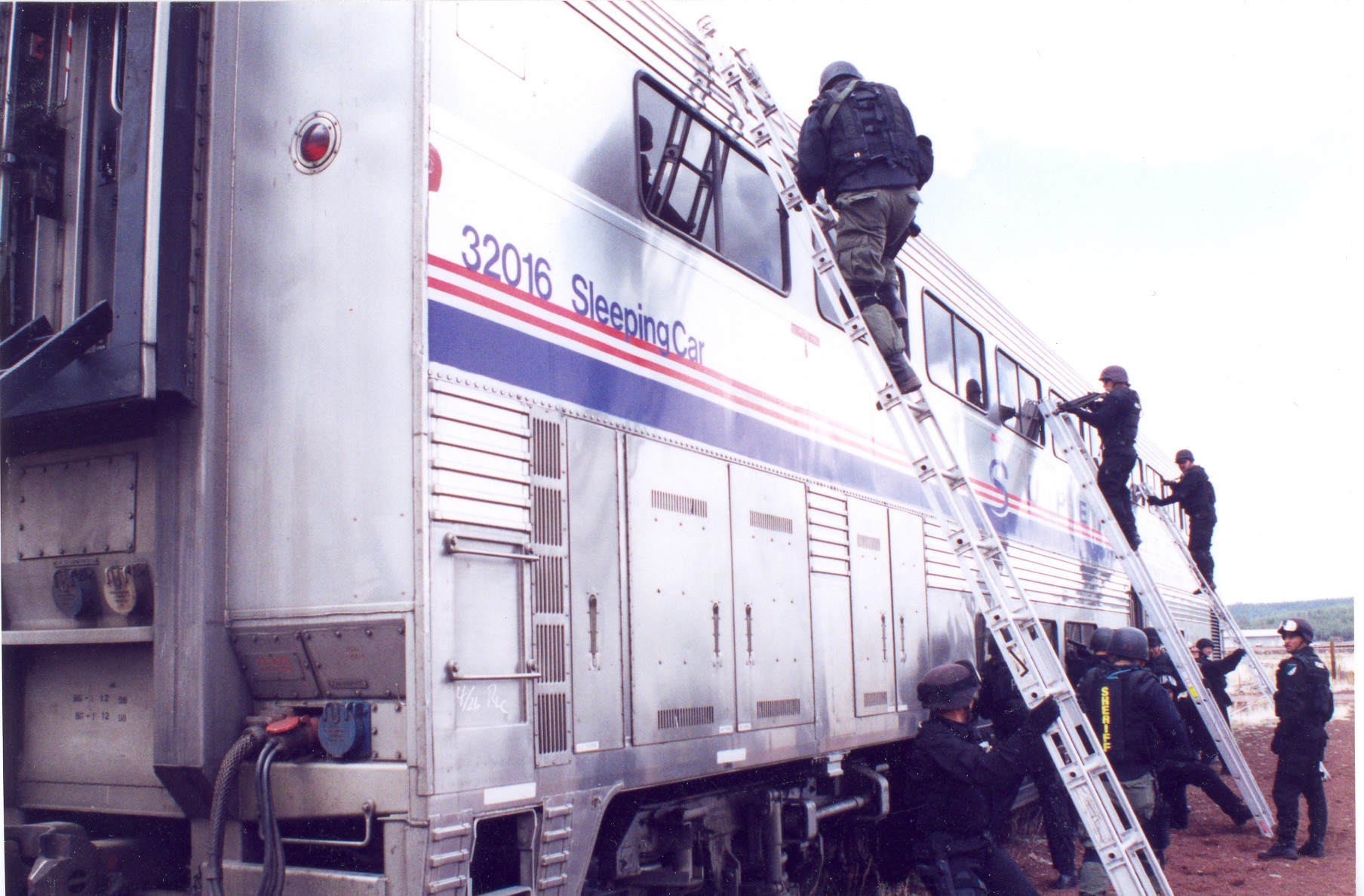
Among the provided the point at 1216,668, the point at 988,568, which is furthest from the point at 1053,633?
the point at 988,568

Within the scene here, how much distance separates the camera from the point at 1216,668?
11914 millimetres

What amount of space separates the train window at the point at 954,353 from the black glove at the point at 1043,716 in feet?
10.9

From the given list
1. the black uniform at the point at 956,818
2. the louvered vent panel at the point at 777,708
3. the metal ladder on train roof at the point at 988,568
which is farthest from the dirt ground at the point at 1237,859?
the louvered vent panel at the point at 777,708

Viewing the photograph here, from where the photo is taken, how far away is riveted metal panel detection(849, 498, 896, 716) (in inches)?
231

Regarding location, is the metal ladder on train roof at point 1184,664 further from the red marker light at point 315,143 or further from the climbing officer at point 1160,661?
the red marker light at point 315,143

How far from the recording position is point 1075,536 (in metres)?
11.1

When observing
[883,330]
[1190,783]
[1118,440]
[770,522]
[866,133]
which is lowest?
[1190,783]

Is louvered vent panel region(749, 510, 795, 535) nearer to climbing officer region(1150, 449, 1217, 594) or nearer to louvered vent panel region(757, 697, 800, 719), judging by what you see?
louvered vent panel region(757, 697, 800, 719)

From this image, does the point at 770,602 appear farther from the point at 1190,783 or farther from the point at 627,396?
the point at 1190,783

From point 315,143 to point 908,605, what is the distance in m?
4.16

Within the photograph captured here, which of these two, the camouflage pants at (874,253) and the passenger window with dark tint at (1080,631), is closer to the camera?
the camouflage pants at (874,253)

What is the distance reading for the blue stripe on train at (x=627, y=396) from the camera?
368cm

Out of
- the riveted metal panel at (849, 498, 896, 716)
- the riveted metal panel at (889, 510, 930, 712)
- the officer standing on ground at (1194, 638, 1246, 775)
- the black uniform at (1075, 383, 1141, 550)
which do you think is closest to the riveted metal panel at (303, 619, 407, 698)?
the riveted metal panel at (849, 498, 896, 716)

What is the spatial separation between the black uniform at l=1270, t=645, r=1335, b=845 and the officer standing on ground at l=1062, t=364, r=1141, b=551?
2576 millimetres
